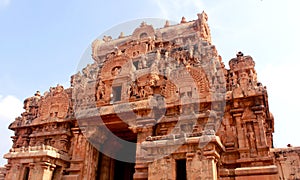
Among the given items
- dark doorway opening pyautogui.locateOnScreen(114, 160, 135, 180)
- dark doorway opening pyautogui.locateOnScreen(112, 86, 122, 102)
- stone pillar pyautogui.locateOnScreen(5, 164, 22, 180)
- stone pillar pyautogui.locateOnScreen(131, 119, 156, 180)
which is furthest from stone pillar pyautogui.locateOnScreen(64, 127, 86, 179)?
dark doorway opening pyautogui.locateOnScreen(114, 160, 135, 180)

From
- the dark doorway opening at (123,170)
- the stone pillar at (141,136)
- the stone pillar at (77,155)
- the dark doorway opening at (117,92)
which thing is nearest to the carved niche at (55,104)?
the stone pillar at (77,155)

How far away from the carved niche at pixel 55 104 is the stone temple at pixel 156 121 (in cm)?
8

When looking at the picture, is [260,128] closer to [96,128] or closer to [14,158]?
[96,128]

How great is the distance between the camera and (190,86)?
1695 centimetres

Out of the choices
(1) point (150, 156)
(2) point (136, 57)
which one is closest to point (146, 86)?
(2) point (136, 57)

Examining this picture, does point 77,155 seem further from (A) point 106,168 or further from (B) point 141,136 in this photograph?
(B) point 141,136

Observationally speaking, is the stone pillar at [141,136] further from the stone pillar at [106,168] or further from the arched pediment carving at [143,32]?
the arched pediment carving at [143,32]

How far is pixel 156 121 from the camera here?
16.4m

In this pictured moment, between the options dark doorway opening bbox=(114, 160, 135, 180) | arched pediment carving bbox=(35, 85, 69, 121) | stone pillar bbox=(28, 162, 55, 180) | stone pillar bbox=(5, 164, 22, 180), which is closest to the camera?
stone pillar bbox=(28, 162, 55, 180)

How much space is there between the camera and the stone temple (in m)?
13.4

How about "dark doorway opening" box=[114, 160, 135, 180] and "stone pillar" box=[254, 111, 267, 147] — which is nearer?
"stone pillar" box=[254, 111, 267, 147]

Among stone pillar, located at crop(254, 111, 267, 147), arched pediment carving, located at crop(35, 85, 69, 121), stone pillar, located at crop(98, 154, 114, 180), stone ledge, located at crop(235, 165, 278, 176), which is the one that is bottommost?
stone ledge, located at crop(235, 165, 278, 176)

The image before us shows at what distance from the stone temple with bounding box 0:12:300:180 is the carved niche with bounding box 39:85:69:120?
0.08m

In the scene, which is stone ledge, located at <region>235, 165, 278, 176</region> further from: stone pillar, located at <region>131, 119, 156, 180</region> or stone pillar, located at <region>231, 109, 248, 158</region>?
stone pillar, located at <region>131, 119, 156, 180</region>
